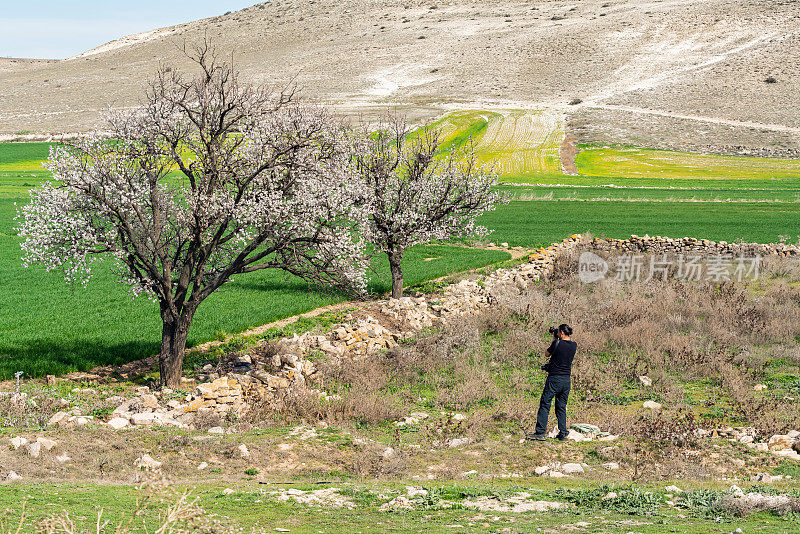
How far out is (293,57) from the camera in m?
163

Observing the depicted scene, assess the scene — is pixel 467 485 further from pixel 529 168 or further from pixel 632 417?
pixel 529 168

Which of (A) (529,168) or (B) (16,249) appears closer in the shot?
(B) (16,249)

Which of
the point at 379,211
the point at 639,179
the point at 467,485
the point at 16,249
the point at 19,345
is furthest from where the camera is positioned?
the point at 639,179

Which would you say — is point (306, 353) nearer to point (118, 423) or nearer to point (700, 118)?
Answer: point (118, 423)

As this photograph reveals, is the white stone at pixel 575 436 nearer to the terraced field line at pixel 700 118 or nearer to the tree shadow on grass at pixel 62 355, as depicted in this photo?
the tree shadow on grass at pixel 62 355

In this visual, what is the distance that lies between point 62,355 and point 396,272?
14.2m

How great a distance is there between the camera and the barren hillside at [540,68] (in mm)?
106375

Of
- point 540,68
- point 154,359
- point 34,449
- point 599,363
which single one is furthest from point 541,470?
point 540,68

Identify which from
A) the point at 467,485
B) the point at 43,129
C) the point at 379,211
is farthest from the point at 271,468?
the point at 43,129

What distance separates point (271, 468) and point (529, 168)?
68.5m

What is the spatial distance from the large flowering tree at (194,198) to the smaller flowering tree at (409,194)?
8.88m

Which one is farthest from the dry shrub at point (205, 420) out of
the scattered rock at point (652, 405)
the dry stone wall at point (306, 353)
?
the scattered rock at point (652, 405)

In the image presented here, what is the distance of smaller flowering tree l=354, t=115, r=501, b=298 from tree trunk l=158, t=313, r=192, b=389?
1089 centimetres

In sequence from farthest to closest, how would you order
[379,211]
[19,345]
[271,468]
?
1. [379,211]
2. [19,345]
3. [271,468]
